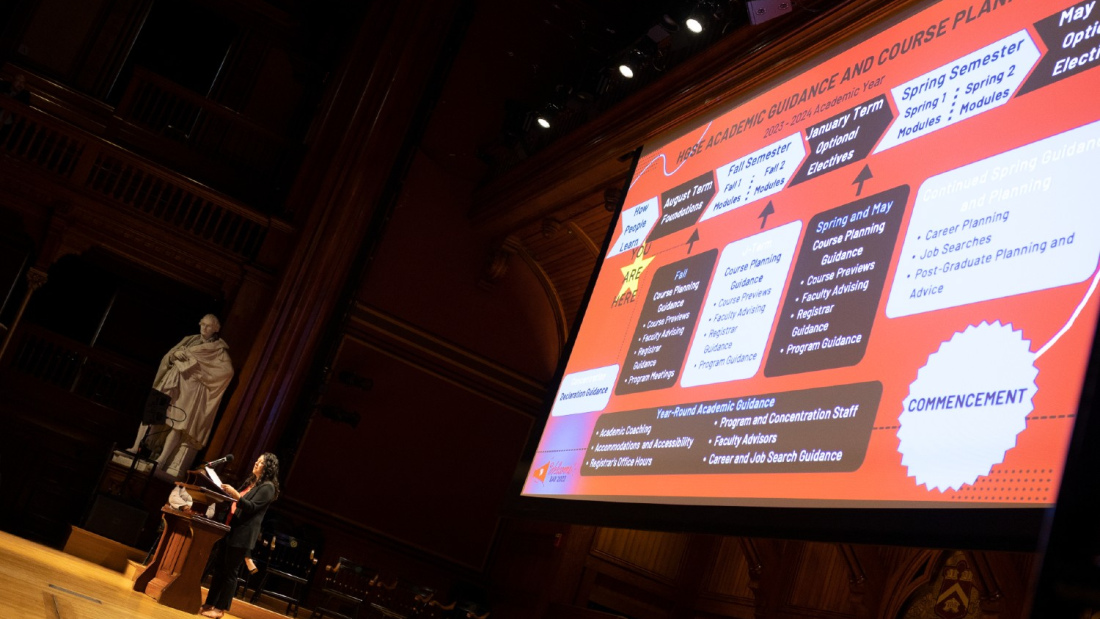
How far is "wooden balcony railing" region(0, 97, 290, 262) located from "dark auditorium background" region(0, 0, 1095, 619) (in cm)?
4

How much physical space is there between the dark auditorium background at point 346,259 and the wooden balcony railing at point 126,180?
0.13ft

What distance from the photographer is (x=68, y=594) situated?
163 inches

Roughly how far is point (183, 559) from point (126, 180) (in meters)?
5.37

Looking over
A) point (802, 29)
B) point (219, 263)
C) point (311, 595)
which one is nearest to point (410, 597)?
point (311, 595)

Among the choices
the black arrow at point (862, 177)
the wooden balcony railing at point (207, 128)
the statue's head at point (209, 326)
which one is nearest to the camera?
the black arrow at point (862, 177)

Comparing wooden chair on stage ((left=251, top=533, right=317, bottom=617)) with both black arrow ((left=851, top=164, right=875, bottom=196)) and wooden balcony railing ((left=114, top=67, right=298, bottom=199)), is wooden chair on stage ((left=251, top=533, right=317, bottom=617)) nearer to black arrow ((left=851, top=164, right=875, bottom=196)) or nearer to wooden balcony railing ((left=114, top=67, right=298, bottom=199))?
wooden balcony railing ((left=114, top=67, right=298, bottom=199))

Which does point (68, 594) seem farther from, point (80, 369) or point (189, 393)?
point (80, 369)

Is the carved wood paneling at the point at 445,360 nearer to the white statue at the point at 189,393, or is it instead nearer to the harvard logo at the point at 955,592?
the white statue at the point at 189,393

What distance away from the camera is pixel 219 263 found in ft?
31.8

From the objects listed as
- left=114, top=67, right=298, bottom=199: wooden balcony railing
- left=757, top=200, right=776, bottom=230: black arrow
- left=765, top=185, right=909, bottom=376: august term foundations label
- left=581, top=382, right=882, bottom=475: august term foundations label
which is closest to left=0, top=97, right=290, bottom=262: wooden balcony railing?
left=114, top=67, right=298, bottom=199: wooden balcony railing

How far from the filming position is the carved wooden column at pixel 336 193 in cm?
916

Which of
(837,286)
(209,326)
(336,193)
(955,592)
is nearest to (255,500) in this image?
(209,326)

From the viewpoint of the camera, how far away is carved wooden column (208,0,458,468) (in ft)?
30.0

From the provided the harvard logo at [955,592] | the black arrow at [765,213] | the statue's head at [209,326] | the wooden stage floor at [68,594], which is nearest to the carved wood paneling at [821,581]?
the harvard logo at [955,592]
